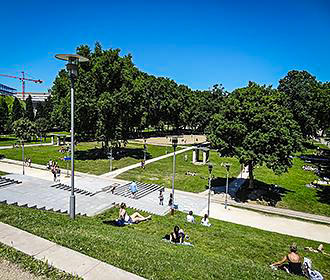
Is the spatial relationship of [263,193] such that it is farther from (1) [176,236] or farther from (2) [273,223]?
(1) [176,236]

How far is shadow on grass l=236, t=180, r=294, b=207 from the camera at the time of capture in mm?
23172

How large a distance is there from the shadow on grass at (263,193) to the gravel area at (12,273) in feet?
68.2

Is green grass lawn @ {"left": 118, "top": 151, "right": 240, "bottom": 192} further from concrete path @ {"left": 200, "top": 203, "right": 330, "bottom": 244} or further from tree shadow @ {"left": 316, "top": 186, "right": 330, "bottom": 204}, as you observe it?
tree shadow @ {"left": 316, "top": 186, "right": 330, "bottom": 204}

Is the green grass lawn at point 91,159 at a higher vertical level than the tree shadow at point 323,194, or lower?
higher

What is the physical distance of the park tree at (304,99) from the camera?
160 feet

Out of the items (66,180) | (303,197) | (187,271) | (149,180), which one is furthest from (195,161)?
(187,271)

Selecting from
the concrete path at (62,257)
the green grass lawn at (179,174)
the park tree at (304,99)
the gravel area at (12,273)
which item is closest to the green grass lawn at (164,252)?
the concrete path at (62,257)

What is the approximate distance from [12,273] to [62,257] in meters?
1.07

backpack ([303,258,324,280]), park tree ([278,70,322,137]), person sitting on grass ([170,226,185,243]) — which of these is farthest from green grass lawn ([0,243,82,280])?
park tree ([278,70,322,137])

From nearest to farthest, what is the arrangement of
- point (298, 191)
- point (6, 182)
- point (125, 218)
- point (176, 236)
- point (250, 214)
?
1. point (176, 236)
2. point (125, 218)
3. point (250, 214)
4. point (6, 182)
5. point (298, 191)

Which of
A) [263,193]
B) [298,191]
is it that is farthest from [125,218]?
[298,191]

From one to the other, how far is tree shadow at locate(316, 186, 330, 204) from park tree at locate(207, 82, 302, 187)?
5.90 meters

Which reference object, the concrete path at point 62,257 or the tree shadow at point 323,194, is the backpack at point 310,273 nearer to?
the concrete path at point 62,257

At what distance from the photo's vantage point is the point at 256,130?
21.4 metres
